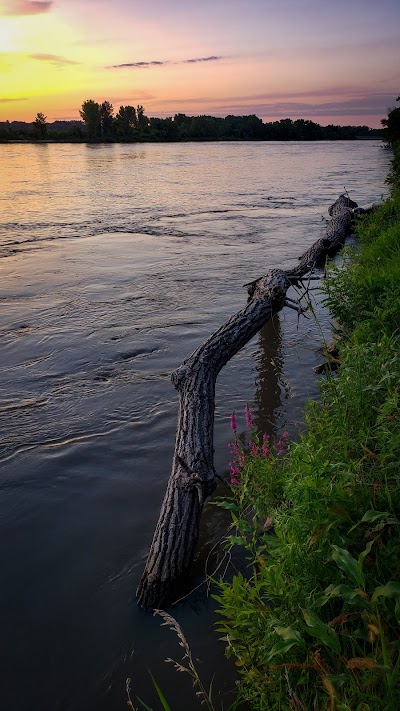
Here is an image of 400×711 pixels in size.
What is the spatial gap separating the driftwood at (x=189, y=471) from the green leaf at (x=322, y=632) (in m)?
1.88

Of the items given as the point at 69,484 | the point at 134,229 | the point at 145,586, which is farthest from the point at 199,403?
the point at 134,229

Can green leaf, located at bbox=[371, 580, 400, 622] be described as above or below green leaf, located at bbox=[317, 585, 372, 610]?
above

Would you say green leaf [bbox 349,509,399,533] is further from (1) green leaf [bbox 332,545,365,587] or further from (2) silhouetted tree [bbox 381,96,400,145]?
(2) silhouetted tree [bbox 381,96,400,145]

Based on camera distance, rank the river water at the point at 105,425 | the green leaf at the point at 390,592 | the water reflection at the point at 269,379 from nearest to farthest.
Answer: the green leaf at the point at 390,592
the river water at the point at 105,425
the water reflection at the point at 269,379

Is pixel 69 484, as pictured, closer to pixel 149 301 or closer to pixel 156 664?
pixel 156 664

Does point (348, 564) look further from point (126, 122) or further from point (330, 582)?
point (126, 122)

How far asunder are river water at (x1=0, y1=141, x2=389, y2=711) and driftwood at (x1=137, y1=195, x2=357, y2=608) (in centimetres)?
25

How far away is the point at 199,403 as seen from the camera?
5.81m

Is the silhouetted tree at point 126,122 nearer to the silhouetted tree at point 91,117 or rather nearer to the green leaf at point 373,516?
the silhouetted tree at point 91,117

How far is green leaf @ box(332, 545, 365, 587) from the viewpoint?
7.93 feet

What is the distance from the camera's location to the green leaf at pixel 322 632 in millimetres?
2391

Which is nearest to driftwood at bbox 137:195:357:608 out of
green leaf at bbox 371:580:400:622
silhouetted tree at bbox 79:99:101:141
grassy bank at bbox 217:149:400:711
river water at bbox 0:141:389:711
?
river water at bbox 0:141:389:711

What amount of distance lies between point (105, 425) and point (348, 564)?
4863 millimetres

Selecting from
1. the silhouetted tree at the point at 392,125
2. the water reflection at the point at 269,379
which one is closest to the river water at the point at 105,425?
the water reflection at the point at 269,379
